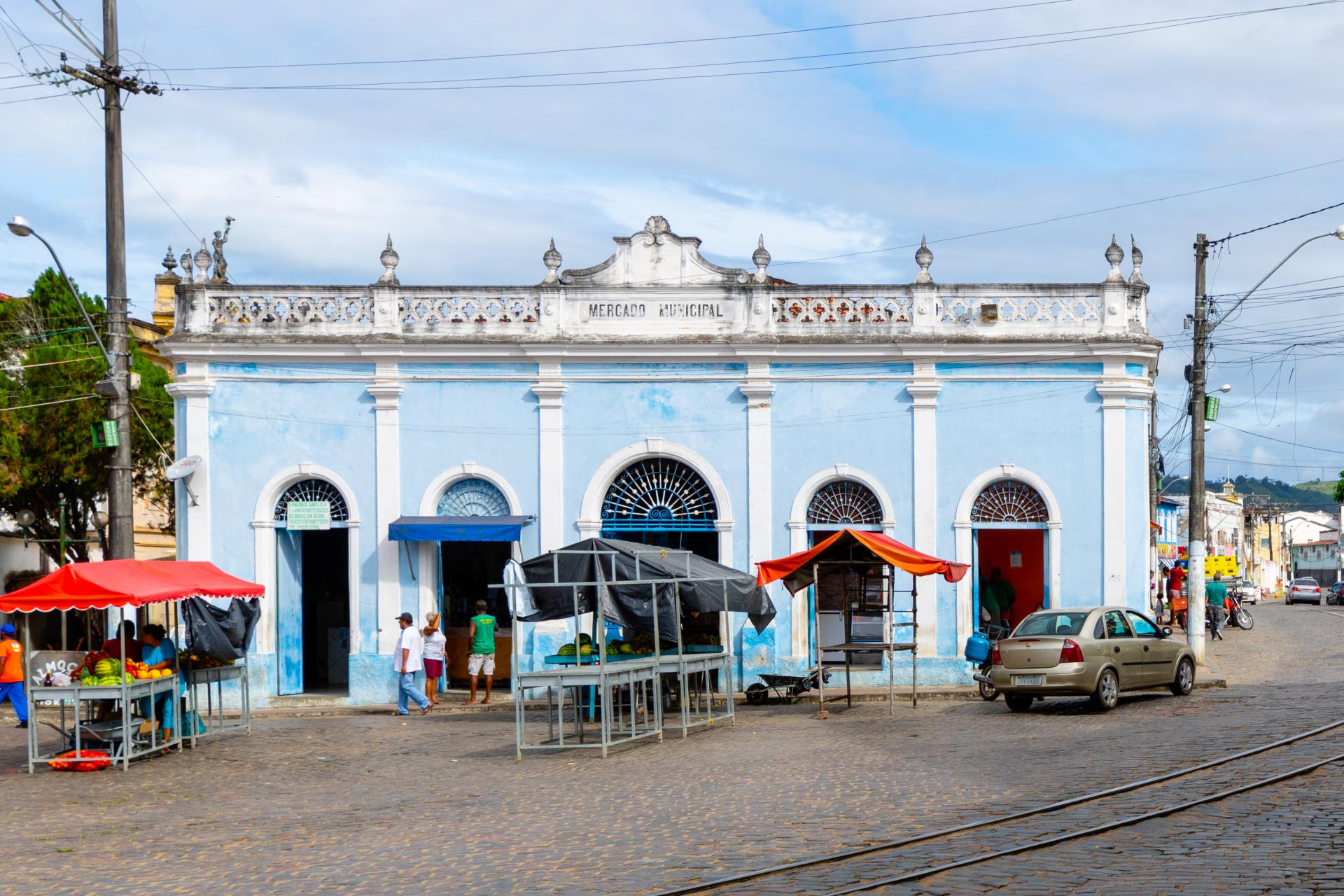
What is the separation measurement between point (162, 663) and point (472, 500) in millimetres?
6891

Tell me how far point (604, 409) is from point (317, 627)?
625 centimetres

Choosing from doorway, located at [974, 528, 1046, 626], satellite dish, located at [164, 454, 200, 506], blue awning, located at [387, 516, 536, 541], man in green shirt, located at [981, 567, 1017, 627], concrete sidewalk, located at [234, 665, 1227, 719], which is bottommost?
A: concrete sidewalk, located at [234, 665, 1227, 719]

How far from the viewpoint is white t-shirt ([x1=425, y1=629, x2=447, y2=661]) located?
21797 millimetres

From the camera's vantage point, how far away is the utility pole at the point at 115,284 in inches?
757

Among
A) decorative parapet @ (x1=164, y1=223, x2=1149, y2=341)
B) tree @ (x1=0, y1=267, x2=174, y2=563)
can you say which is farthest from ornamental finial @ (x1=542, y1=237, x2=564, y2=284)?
tree @ (x1=0, y1=267, x2=174, y2=563)

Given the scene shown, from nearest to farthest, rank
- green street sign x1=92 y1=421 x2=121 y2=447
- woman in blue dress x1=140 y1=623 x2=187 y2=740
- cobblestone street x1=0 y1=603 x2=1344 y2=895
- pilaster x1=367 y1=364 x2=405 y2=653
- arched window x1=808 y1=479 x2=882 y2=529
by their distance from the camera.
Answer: cobblestone street x1=0 y1=603 x2=1344 y2=895 → woman in blue dress x1=140 y1=623 x2=187 y2=740 → green street sign x1=92 y1=421 x2=121 y2=447 → pilaster x1=367 y1=364 x2=405 y2=653 → arched window x1=808 y1=479 x2=882 y2=529

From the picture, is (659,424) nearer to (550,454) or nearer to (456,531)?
(550,454)

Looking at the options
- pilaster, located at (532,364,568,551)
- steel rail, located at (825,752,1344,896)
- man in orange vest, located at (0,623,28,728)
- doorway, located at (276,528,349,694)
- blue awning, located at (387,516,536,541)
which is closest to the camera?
steel rail, located at (825,752,1344,896)

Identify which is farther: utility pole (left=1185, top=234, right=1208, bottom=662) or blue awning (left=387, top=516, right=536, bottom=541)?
utility pole (left=1185, top=234, right=1208, bottom=662)

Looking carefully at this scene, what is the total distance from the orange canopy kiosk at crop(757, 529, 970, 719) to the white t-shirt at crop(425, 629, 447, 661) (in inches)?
193

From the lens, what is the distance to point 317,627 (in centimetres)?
2469

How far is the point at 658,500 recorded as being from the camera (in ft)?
76.2

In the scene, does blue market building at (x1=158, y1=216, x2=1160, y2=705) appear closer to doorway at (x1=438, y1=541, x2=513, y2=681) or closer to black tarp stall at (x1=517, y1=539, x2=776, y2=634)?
doorway at (x1=438, y1=541, x2=513, y2=681)

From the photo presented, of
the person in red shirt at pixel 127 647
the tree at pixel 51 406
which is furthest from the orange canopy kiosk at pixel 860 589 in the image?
the tree at pixel 51 406
